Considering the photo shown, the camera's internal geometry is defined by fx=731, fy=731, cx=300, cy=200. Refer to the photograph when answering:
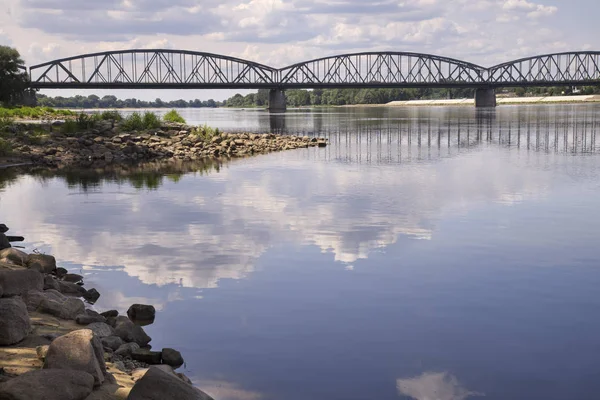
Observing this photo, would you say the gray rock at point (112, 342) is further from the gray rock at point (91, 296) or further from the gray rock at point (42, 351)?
the gray rock at point (91, 296)

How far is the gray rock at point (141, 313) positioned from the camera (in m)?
13.6

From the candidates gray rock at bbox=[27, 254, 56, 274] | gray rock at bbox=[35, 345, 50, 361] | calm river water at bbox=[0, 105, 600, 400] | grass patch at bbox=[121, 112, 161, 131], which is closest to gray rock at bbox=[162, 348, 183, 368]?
calm river water at bbox=[0, 105, 600, 400]

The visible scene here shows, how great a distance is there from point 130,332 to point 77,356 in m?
3.00

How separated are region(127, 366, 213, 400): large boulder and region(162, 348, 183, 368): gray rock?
2.45 metres

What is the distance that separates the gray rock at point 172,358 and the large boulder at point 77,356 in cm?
173

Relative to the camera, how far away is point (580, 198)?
27453 mm

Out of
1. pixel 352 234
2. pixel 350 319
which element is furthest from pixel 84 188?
pixel 350 319

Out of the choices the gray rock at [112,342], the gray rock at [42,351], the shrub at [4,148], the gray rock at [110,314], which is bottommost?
the gray rock at [110,314]

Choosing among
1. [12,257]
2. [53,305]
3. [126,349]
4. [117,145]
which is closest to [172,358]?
[126,349]

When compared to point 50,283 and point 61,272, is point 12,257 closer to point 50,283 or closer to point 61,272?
point 61,272

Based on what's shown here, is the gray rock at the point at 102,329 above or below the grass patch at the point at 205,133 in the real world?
below

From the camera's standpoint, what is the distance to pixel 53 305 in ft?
41.7

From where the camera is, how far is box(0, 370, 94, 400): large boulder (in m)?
8.25

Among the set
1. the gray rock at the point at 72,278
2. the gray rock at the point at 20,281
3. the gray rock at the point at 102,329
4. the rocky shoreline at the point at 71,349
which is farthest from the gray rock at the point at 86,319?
the gray rock at the point at 72,278
